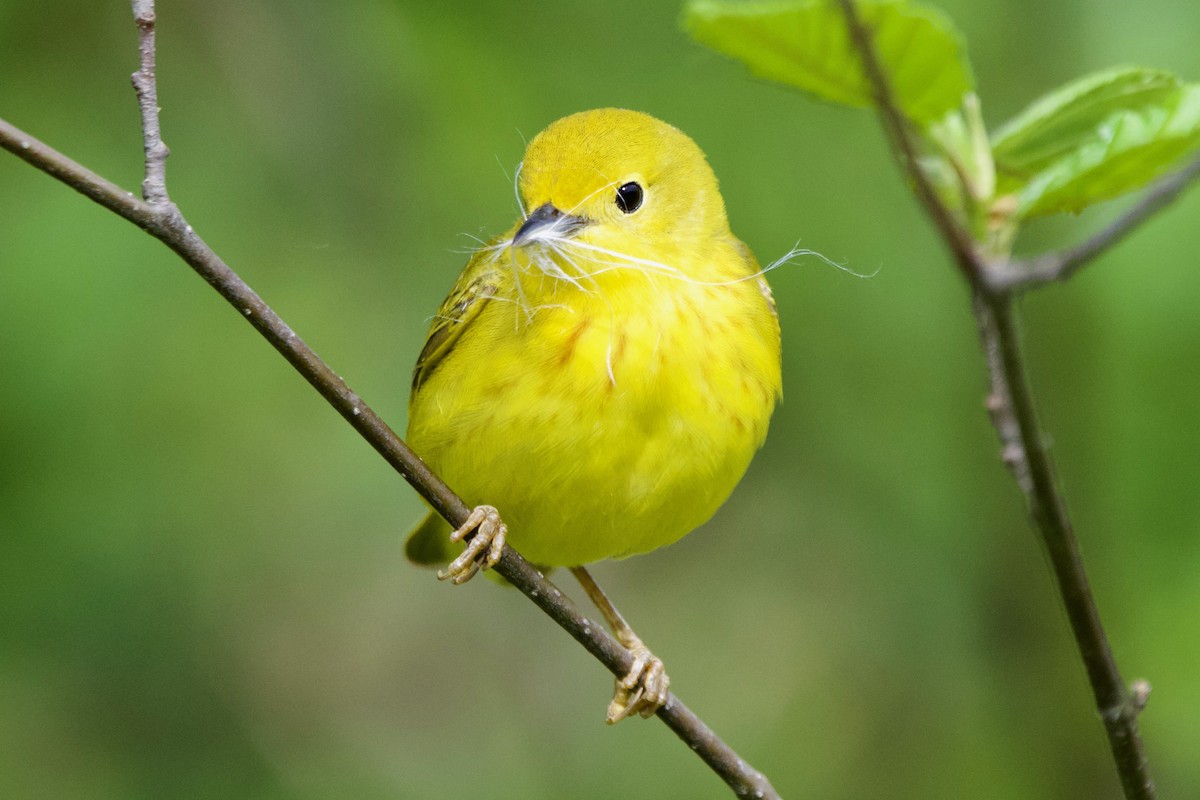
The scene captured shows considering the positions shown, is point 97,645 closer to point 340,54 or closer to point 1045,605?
point 340,54

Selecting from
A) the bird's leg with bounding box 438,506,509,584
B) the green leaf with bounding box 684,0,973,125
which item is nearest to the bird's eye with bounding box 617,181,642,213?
the bird's leg with bounding box 438,506,509,584

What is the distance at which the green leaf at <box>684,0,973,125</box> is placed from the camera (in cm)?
164

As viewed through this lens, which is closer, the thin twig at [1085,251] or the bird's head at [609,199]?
the thin twig at [1085,251]

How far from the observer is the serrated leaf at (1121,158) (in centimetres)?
179

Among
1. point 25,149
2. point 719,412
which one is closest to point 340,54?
point 719,412

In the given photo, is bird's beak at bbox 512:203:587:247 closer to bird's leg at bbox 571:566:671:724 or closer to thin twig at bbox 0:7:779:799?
thin twig at bbox 0:7:779:799

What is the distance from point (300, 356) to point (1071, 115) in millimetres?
1349

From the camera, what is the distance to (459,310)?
147 inches

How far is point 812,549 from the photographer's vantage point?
610 centimetres

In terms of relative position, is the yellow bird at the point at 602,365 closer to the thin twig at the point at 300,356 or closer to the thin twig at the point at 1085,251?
the thin twig at the point at 300,356

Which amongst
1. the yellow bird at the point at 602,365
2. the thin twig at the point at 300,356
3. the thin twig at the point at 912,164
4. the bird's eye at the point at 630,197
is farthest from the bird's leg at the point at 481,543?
the thin twig at the point at 912,164

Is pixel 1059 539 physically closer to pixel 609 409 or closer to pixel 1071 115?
pixel 1071 115

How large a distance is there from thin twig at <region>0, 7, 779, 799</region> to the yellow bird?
0.26 metres

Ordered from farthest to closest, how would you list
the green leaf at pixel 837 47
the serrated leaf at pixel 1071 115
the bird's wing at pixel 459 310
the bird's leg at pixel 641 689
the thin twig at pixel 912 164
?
the bird's leg at pixel 641 689 → the bird's wing at pixel 459 310 → the serrated leaf at pixel 1071 115 → the green leaf at pixel 837 47 → the thin twig at pixel 912 164
